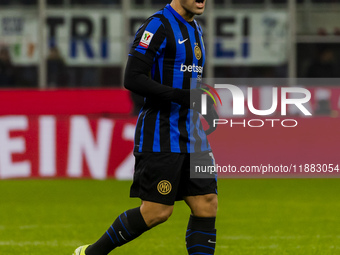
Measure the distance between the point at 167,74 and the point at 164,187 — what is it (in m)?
0.61

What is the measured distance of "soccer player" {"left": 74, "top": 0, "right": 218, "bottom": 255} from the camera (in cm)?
461

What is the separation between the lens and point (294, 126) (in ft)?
38.5

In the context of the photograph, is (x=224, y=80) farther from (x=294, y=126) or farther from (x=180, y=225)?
(x=180, y=225)

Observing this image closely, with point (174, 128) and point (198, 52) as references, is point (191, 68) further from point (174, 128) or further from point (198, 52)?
A: point (174, 128)

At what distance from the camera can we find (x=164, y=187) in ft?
15.2

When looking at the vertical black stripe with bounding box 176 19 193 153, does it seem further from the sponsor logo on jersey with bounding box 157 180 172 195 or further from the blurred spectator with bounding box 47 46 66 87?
the blurred spectator with bounding box 47 46 66 87

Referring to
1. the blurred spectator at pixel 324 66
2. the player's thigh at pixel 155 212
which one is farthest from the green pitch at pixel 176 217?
the blurred spectator at pixel 324 66

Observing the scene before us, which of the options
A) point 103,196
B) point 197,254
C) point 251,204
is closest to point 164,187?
point 197,254

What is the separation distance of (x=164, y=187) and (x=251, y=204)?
5.04m

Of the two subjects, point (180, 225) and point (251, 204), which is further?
point (251, 204)

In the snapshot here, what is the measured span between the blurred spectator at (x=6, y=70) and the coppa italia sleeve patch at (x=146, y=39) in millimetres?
10583

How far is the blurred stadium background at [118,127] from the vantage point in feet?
25.6

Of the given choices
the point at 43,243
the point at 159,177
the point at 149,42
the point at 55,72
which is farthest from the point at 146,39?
the point at 55,72

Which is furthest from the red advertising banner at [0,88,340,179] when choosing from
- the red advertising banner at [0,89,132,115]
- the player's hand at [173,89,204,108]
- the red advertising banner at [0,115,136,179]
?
the player's hand at [173,89,204,108]
